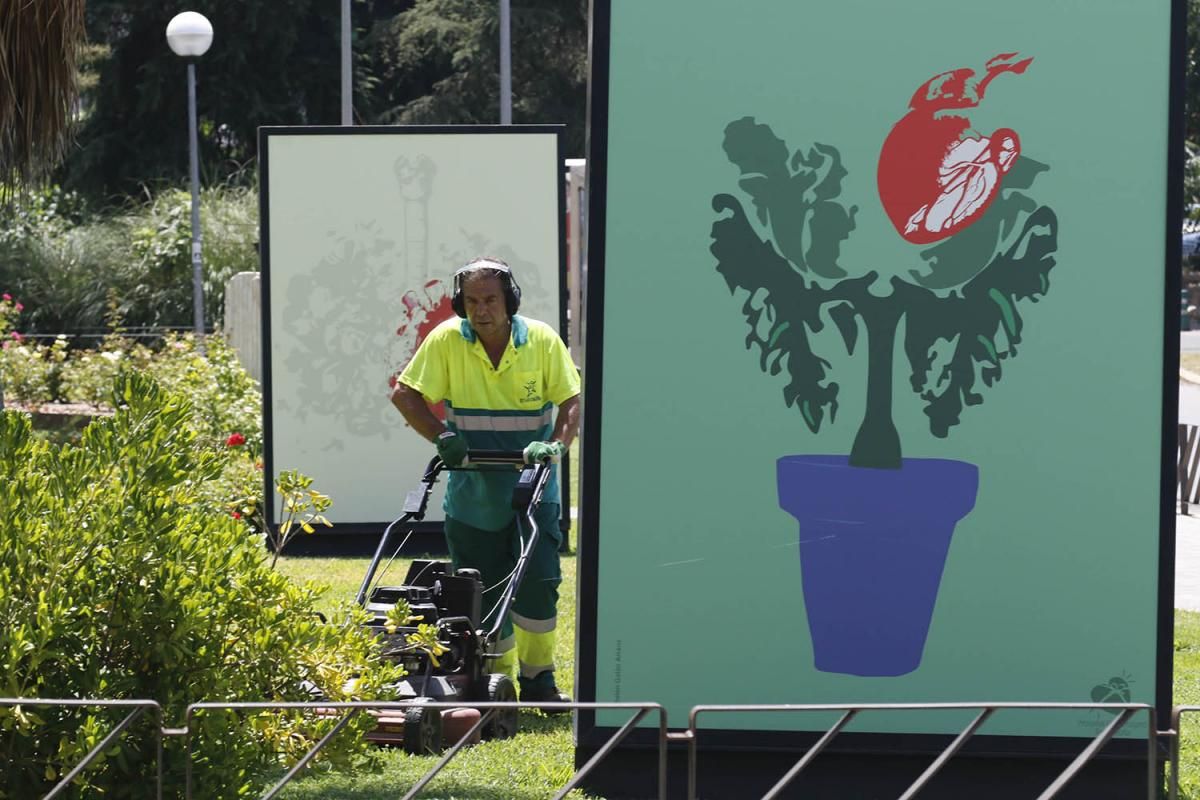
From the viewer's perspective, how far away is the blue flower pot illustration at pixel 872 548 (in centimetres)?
565

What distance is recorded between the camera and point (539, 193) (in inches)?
481

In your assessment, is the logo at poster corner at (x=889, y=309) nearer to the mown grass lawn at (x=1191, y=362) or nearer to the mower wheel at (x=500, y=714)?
the mower wheel at (x=500, y=714)

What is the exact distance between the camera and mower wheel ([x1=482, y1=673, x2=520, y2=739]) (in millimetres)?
6953

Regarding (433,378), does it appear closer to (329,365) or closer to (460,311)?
(460,311)

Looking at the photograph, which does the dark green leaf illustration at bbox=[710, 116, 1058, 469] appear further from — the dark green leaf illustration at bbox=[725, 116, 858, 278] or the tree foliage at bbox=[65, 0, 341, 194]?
the tree foliage at bbox=[65, 0, 341, 194]

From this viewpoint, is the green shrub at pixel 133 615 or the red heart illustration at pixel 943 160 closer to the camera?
the green shrub at pixel 133 615

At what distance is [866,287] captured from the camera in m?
5.65

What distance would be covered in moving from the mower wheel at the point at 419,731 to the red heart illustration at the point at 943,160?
2441mm

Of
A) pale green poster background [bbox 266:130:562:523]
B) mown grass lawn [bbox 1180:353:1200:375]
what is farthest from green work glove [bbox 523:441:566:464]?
mown grass lawn [bbox 1180:353:1200:375]

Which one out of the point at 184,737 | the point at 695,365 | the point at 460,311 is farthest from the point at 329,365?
the point at 184,737

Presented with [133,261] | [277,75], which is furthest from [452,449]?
[277,75]

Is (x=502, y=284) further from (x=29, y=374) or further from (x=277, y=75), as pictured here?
(x=277, y=75)

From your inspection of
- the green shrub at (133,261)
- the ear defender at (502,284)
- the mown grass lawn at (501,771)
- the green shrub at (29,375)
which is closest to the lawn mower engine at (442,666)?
the mown grass lawn at (501,771)

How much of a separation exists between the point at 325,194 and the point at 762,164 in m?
7.03
